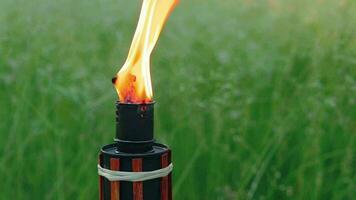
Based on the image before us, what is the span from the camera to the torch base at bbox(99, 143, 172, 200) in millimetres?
1443

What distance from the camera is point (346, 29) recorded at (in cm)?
300

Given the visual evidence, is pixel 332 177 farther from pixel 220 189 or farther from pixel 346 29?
pixel 346 29

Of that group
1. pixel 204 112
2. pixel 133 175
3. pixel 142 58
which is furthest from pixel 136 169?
pixel 204 112

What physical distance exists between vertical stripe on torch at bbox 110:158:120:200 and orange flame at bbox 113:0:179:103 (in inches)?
5.3

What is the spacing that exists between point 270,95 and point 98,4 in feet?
6.89

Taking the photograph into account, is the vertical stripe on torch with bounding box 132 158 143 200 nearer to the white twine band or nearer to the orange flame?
the white twine band

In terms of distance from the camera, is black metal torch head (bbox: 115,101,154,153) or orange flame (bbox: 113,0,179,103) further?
orange flame (bbox: 113,0,179,103)

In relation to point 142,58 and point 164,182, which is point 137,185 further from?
point 142,58

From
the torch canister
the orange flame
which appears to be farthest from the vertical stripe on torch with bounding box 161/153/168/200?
the orange flame

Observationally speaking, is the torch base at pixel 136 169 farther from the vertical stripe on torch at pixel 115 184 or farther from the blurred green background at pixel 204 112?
the blurred green background at pixel 204 112

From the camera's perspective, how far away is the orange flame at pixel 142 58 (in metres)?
1.53

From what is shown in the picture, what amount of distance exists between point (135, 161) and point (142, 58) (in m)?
0.32

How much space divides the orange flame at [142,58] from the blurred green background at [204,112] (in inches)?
36.2

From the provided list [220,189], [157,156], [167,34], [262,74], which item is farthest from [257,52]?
[157,156]
